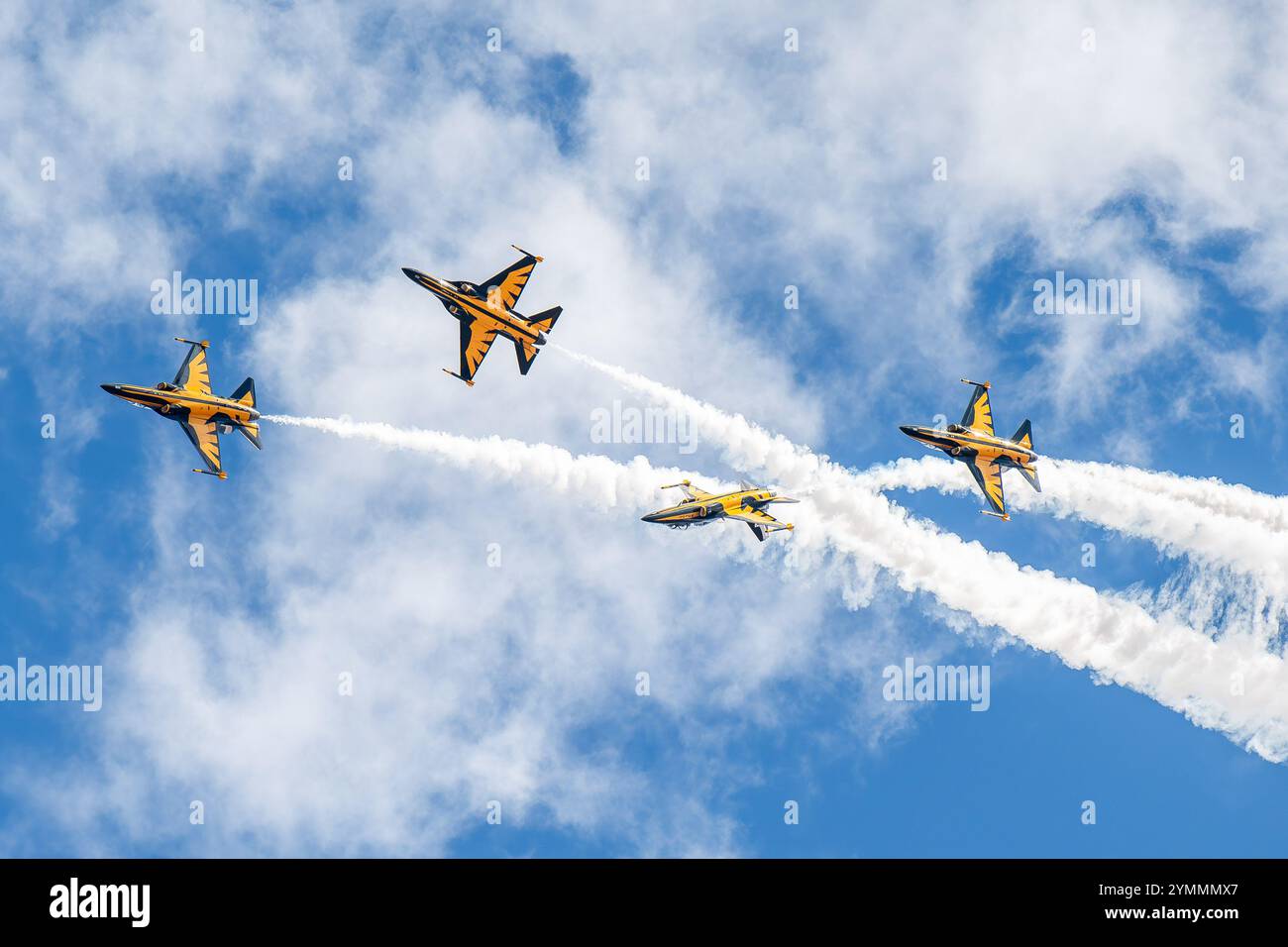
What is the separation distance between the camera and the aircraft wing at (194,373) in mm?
125188

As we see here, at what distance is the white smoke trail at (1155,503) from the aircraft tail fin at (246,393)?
161ft

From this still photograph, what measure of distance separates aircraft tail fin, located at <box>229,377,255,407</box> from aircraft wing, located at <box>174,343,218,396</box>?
223 cm

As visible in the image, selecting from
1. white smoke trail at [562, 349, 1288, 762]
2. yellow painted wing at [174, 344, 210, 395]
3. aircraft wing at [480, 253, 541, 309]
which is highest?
aircraft wing at [480, 253, 541, 309]

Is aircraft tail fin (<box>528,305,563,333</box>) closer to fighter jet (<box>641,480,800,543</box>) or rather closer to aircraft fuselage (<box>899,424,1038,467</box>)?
fighter jet (<box>641,480,800,543</box>)

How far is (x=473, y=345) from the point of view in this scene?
127312 mm

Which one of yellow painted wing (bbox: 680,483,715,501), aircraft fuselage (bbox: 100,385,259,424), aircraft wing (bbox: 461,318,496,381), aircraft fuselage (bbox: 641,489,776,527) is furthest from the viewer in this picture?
aircraft wing (bbox: 461,318,496,381)

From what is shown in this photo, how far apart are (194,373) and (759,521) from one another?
4648cm

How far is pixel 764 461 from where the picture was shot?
127250mm

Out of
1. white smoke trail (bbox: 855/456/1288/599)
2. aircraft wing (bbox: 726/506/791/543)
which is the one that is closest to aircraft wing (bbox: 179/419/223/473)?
aircraft wing (bbox: 726/506/791/543)

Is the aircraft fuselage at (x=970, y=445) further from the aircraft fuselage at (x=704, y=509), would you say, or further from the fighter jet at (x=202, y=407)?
the fighter jet at (x=202, y=407)

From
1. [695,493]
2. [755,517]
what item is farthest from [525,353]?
[755,517]

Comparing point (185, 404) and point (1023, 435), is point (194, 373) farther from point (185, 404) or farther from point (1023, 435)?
point (1023, 435)

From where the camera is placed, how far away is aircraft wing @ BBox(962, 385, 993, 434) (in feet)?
415
